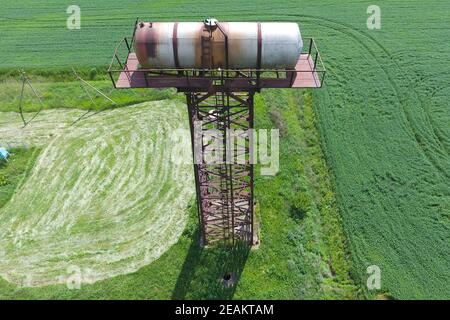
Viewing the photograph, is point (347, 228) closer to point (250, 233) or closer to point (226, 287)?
point (250, 233)

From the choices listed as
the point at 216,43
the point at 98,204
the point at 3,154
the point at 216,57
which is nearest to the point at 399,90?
the point at 216,57

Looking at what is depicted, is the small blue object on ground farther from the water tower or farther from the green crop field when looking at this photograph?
the water tower

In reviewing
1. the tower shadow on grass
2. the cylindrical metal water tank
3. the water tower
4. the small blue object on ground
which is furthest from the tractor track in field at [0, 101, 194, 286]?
the cylindrical metal water tank

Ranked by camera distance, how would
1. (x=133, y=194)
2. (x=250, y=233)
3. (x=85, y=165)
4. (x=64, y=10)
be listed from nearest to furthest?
(x=250, y=233)
(x=133, y=194)
(x=85, y=165)
(x=64, y=10)

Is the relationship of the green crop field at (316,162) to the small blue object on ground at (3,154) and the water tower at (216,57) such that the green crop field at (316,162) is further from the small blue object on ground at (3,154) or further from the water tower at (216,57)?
the water tower at (216,57)

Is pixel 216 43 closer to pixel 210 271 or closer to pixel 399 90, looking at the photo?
pixel 210 271

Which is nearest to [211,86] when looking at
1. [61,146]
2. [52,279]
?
[52,279]
